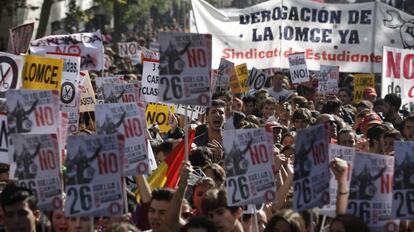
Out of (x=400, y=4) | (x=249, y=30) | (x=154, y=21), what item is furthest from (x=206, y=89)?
(x=154, y=21)

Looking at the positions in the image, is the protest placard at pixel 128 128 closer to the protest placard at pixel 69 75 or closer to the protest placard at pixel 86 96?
the protest placard at pixel 69 75

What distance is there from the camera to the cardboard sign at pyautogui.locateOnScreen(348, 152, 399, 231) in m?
8.76

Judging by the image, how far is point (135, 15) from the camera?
218 feet

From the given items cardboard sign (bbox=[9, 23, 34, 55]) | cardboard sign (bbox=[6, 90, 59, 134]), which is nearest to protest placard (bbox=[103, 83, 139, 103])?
cardboard sign (bbox=[9, 23, 34, 55])

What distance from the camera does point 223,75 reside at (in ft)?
64.3

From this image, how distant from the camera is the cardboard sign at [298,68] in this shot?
21109 mm

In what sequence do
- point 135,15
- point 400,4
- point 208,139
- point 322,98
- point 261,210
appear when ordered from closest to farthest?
point 261,210
point 208,139
point 322,98
point 400,4
point 135,15

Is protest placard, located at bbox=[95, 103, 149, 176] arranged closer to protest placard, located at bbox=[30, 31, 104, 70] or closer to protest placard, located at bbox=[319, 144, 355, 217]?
protest placard, located at bbox=[319, 144, 355, 217]

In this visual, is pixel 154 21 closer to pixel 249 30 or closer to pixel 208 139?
pixel 249 30

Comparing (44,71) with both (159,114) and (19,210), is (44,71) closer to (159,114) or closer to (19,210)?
(159,114)

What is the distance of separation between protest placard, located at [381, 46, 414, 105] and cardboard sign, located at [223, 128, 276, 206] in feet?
30.6

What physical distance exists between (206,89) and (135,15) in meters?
56.9

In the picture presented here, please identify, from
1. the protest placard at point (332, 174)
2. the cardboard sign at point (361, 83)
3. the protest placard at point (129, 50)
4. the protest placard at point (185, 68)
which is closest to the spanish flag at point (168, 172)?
the protest placard at point (185, 68)

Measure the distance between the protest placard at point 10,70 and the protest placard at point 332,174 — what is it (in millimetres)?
4323
